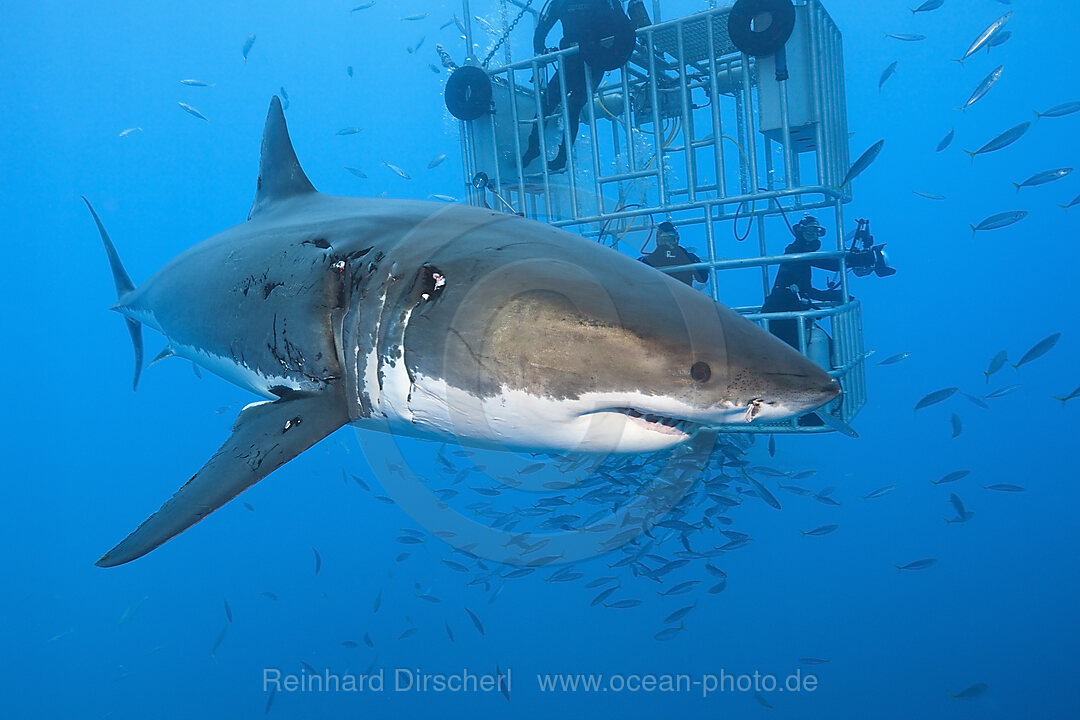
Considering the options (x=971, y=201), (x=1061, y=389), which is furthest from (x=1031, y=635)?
(x=971, y=201)

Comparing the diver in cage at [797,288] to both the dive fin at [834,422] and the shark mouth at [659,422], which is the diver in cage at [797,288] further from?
the shark mouth at [659,422]

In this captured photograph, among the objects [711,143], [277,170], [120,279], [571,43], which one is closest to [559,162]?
[571,43]

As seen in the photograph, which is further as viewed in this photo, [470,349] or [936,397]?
[936,397]

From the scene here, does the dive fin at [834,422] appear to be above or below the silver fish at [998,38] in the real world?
below

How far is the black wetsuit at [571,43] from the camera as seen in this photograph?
4.67 m

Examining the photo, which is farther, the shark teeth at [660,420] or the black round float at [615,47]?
the black round float at [615,47]

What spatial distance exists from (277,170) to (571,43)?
2.87m

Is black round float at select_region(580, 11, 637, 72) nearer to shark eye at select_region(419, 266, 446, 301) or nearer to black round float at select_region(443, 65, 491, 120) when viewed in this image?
black round float at select_region(443, 65, 491, 120)

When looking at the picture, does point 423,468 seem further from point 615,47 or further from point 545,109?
point 615,47

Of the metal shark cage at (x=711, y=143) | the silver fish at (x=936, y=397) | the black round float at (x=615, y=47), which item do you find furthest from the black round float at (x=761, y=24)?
the silver fish at (x=936, y=397)

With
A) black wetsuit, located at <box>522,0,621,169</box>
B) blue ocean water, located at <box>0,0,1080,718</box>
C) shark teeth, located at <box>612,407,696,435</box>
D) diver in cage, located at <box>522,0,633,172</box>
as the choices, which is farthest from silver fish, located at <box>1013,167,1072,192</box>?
shark teeth, located at <box>612,407,696,435</box>

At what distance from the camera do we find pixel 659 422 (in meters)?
1.59

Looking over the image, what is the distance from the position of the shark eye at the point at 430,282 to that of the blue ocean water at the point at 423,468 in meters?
2.34

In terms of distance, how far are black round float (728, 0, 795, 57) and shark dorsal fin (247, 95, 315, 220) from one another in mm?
3202
